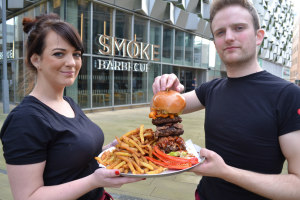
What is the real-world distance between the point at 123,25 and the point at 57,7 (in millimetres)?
3766

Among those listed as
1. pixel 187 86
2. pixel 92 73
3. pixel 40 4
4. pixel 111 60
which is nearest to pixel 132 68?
pixel 111 60

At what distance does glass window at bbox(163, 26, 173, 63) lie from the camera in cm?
1623

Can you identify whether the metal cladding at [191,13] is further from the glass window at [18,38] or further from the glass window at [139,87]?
the glass window at [18,38]

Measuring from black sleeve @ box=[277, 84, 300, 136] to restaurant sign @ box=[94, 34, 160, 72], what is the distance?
36.2ft

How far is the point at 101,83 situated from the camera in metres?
12.2

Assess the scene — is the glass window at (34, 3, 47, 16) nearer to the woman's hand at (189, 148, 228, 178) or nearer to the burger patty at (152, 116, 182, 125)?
the burger patty at (152, 116, 182, 125)

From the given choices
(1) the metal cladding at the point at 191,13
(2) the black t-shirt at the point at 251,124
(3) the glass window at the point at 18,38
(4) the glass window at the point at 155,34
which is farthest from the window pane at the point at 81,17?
(2) the black t-shirt at the point at 251,124

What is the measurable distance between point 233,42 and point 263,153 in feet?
2.98

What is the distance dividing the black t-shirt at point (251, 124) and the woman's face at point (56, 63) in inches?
53.5

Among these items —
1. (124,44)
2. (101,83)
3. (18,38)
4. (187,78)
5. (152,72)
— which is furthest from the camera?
(187,78)

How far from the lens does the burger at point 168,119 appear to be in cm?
195

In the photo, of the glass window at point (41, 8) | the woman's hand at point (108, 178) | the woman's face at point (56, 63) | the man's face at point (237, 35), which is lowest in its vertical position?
the woman's hand at point (108, 178)

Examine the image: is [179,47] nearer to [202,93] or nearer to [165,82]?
[202,93]

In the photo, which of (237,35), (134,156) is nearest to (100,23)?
(237,35)
